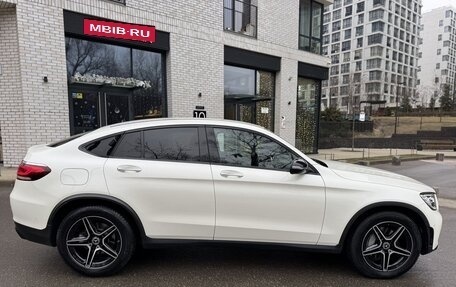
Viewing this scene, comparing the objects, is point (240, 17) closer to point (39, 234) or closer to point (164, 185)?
point (164, 185)

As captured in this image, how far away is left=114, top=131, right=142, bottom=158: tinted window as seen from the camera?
11.8 feet

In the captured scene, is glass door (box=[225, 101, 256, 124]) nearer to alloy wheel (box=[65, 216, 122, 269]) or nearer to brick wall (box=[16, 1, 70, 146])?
brick wall (box=[16, 1, 70, 146])

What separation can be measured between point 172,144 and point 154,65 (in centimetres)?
852

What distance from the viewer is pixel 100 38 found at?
10.0m

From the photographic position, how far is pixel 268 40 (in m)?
14.1

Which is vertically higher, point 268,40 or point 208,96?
point 268,40

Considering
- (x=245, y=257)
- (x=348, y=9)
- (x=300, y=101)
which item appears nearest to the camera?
(x=245, y=257)

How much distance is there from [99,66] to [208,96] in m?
3.92

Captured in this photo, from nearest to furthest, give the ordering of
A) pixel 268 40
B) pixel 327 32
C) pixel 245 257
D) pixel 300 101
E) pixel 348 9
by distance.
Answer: pixel 245 257
pixel 268 40
pixel 300 101
pixel 348 9
pixel 327 32

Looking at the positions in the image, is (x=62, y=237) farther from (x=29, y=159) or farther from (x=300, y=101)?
(x=300, y=101)

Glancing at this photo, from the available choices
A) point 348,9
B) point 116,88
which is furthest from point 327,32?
point 116,88

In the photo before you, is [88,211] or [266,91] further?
[266,91]

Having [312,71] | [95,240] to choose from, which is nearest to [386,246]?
[95,240]

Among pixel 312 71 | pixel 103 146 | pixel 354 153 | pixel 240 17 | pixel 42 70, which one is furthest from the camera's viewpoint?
pixel 354 153
